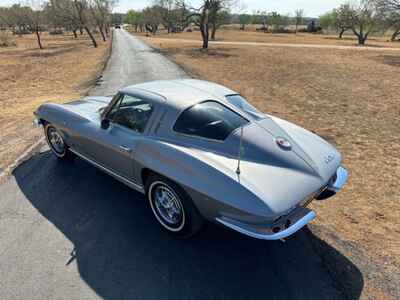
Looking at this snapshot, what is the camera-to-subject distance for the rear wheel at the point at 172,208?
9.62 ft

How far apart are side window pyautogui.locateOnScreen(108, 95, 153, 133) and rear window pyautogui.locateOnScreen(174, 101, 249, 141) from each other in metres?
0.52

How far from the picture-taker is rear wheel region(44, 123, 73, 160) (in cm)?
475

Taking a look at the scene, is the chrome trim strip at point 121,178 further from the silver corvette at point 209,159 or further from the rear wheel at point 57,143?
the rear wheel at point 57,143

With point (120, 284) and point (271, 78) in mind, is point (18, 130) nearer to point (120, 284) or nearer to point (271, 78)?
point (120, 284)

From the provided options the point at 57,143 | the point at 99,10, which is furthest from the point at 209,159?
the point at 99,10

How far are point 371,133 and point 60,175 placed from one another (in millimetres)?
6638

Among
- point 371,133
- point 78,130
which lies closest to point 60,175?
point 78,130

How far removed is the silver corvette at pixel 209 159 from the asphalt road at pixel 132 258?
0.37 metres

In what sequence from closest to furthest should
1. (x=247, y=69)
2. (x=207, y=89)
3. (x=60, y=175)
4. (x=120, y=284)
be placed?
(x=120, y=284)
(x=207, y=89)
(x=60, y=175)
(x=247, y=69)

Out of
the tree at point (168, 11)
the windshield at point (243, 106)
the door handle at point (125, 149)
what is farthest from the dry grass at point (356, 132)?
the tree at point (168, 11)

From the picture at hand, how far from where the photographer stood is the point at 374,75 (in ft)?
44.9

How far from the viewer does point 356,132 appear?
6.43 meters

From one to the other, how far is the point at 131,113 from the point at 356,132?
5.38 m

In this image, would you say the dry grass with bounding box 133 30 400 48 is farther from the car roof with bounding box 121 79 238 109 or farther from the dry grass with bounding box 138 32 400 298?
the car roof with bounding box 121 79 238 109
